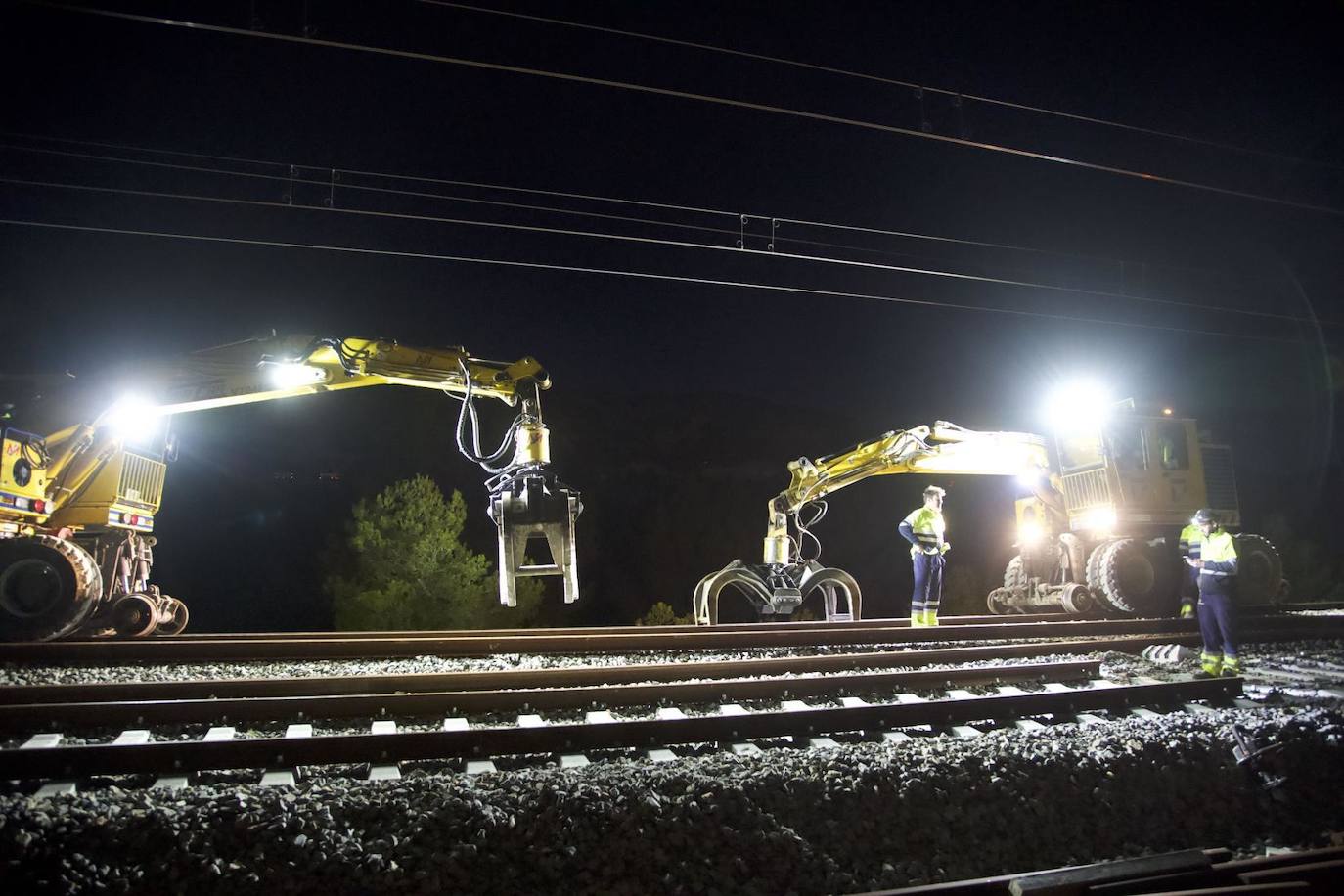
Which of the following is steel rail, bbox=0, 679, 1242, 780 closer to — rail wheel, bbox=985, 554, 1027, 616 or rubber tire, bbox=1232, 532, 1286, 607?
rubber tire, bbox=1232, 532, 1286, 607

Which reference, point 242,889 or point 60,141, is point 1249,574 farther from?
point 60,141

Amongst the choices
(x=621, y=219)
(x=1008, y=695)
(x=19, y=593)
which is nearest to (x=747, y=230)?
(x=621, y=219)

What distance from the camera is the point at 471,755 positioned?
423 centimetres

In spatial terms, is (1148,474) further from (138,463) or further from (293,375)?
(138,463)

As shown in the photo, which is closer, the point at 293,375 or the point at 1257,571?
the point at 293,375

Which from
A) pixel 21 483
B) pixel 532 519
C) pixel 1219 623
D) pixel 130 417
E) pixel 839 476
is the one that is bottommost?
pixel 1219 623

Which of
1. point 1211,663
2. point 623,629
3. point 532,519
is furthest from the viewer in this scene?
point 623,629

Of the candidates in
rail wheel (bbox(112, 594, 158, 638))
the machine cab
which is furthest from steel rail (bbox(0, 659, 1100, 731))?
the machine cab

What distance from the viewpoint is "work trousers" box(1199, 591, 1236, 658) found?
23.6 ft

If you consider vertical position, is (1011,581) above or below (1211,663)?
above

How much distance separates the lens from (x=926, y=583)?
9742mm

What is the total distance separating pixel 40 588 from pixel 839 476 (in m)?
10.4

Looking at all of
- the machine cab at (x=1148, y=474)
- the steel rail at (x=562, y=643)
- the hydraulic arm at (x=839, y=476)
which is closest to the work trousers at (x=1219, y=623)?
the steel rail at (x=562, y=643)

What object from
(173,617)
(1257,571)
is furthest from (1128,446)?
(173,617)
